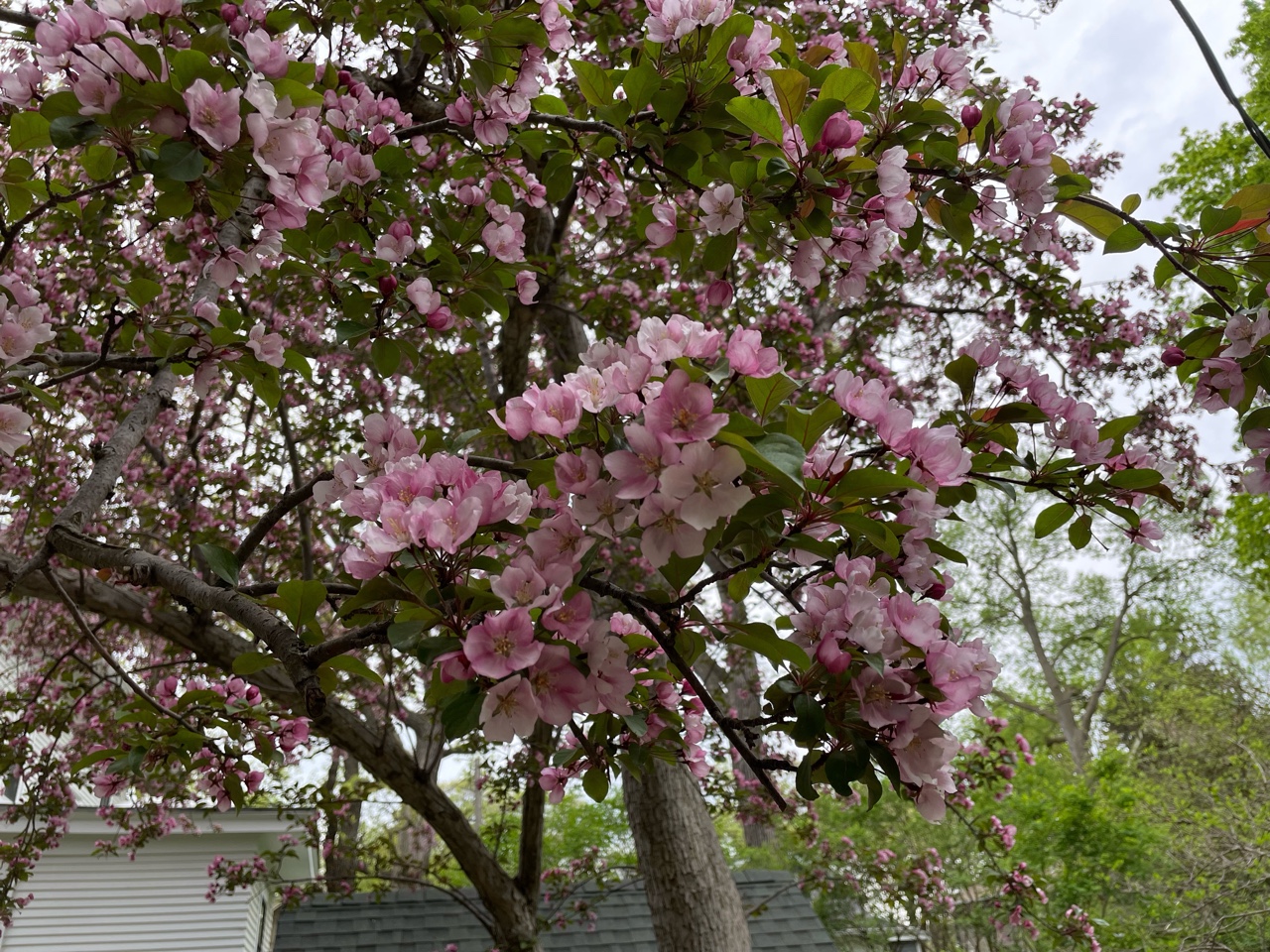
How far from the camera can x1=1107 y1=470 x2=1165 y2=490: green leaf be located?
1284mm

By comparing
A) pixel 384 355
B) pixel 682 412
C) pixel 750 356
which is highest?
pixel 384 355

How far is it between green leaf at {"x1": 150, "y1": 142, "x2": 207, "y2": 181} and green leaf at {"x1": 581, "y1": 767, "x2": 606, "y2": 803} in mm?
1053

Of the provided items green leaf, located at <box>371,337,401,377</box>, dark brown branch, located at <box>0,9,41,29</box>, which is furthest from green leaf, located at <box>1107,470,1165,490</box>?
dark brown branch, located at <box>0,9,41,29</box>

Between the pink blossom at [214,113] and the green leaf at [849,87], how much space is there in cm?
82

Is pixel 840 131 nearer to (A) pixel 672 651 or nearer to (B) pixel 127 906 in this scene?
(A) pixel 672 651

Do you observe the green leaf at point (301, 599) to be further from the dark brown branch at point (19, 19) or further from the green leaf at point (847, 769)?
the dark brown branch at point (19, 19)

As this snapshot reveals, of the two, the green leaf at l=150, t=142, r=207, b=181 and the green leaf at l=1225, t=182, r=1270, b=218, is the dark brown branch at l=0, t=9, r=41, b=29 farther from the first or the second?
the green leaf at l=1225, t=182, r=1270, b=218

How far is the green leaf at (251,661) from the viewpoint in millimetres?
1236

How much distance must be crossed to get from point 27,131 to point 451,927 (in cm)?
609

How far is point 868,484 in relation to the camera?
947mm

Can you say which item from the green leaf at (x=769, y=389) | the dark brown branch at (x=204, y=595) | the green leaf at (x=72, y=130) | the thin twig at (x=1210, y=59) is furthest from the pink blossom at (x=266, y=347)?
the thin twig at (x=1210, y=59)

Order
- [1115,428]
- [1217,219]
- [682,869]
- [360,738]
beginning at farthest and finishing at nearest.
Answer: [682,869], [360,738], [1217,219], [1115,428]

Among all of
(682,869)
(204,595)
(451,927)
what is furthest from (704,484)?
(451,927)

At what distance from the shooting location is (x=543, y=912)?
6.21 meters
